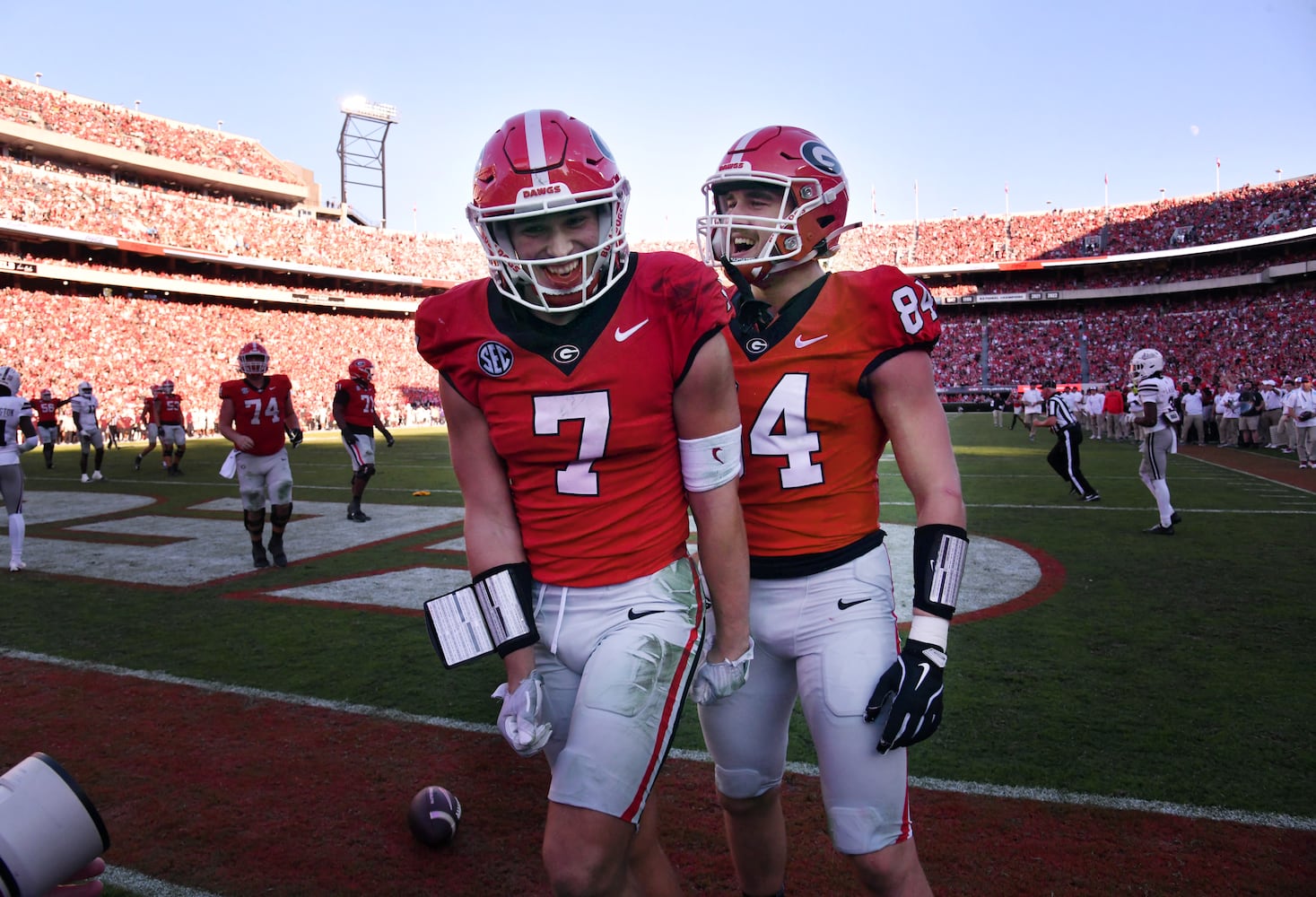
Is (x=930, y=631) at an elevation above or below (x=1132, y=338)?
below

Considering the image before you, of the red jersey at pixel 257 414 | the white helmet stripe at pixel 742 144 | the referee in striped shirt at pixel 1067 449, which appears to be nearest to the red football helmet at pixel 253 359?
the red jersey at pixel 257 414

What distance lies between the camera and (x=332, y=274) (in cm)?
4491

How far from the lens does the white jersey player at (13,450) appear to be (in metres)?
8.44

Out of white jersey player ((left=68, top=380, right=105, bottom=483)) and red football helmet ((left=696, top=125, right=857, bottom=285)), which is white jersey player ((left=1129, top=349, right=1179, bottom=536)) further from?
white jersey player ((left=68, top=380, right=105, bottom=483))

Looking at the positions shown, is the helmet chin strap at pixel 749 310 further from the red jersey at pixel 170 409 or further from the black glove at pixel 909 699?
the red jersey at pixel 170 409

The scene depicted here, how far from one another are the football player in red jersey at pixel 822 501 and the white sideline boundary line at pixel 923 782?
135 cm

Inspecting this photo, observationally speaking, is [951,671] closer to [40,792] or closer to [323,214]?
[40,792]

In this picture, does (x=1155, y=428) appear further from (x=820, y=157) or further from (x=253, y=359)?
(x=253, y=359)

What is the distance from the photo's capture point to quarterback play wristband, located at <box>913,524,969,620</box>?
2252 millimetres

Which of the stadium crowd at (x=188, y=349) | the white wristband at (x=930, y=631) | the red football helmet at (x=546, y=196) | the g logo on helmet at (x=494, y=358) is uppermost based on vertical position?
the stadium crowd at (x=188, y=349)

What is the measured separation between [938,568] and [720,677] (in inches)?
25.4

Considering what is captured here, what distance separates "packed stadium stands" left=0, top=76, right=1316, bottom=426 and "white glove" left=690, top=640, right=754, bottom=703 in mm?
35015

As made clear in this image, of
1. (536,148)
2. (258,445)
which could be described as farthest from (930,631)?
(258,445)

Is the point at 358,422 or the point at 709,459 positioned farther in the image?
the point at 358,422
